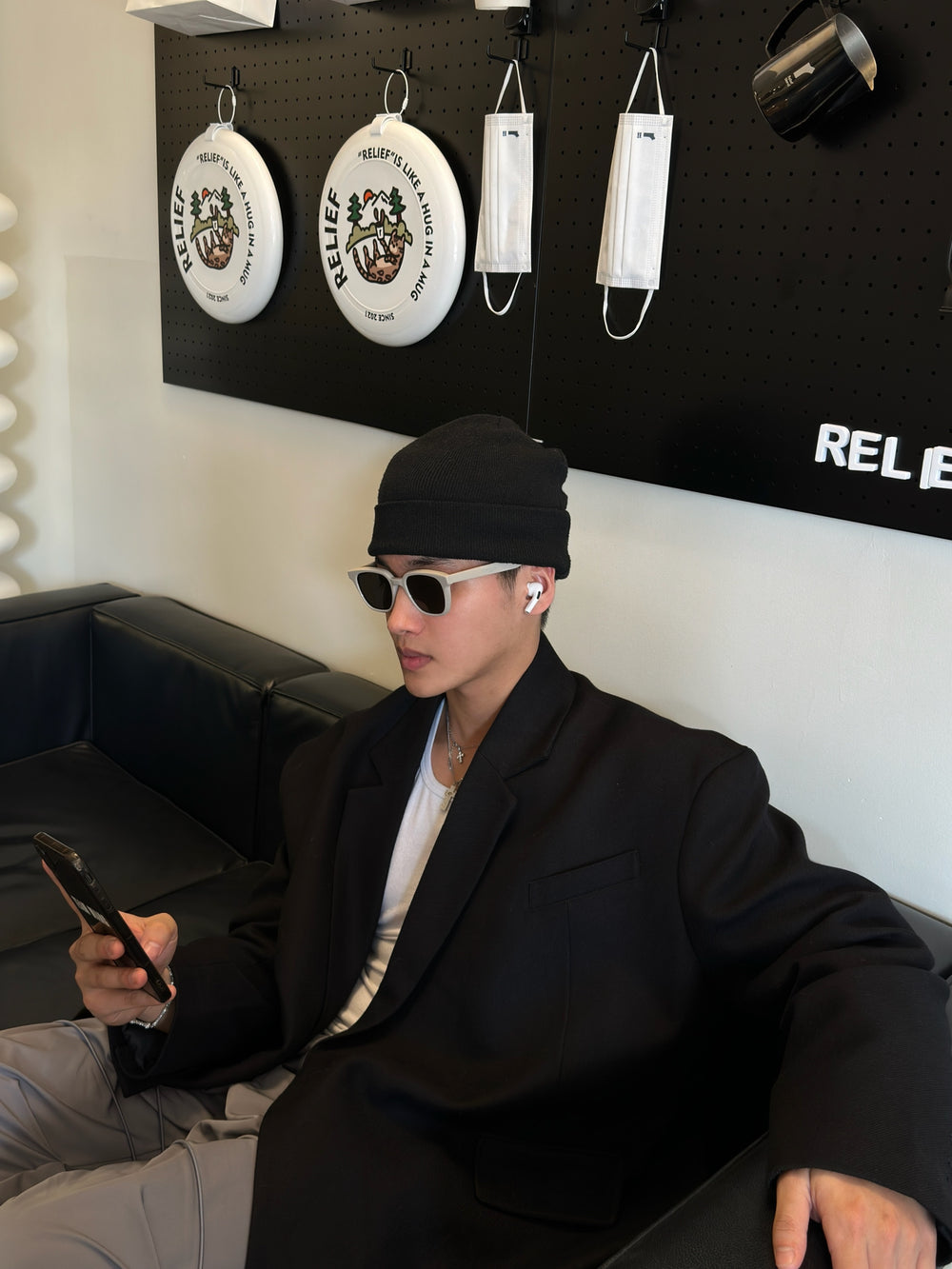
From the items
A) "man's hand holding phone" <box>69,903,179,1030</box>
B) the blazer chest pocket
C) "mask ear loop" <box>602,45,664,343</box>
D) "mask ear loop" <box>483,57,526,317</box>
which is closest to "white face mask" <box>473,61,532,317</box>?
"mask ear loop" <box>483,57,526,317</box>

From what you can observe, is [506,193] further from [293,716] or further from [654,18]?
[293,716]

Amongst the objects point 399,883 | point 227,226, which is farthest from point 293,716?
point 227,226

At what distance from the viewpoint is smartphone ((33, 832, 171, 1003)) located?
3.95 ft

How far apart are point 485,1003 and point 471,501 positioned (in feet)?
1.99

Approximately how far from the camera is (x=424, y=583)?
1.39 meters

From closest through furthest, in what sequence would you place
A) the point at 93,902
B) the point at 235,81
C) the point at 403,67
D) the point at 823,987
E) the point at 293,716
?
1. the point at 823,987
2. the point at 93,902
3. the point at 403,67
4. the point at 293,716
5. the point at 235,81

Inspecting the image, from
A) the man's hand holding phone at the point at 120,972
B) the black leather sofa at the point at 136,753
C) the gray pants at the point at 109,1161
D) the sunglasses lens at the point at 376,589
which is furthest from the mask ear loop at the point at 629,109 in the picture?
the gray pants at the point at 109,1161

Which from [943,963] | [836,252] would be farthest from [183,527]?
[943,963]

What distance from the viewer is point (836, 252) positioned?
1.50 meters

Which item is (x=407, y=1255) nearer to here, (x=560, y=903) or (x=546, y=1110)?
(x=546, y=1110)

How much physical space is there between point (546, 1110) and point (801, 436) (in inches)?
38.0

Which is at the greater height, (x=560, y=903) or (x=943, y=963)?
(x=560, y=903)

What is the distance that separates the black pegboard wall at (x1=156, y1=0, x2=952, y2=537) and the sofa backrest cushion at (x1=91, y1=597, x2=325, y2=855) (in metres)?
0.63

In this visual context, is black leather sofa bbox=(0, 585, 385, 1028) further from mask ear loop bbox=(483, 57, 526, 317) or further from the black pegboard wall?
mask ear loop bbox=(483, 57, 526, 317)
